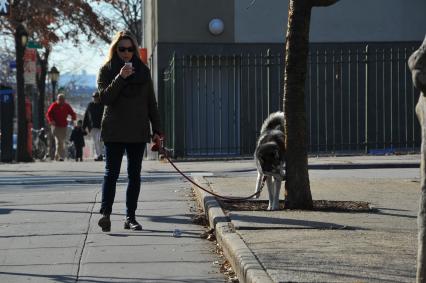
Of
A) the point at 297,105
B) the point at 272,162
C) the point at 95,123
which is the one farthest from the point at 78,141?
the point at 297,105

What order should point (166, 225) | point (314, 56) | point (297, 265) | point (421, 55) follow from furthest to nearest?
point (314, 56), point (166, 225), point (297, 265), point (421, 55)

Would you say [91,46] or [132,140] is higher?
[91,46]

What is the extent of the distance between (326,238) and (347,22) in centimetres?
1493

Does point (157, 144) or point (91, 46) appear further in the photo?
point (91, 46)

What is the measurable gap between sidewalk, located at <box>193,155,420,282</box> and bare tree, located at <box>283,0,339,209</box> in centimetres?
38

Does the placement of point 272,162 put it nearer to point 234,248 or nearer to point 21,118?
point 234,248

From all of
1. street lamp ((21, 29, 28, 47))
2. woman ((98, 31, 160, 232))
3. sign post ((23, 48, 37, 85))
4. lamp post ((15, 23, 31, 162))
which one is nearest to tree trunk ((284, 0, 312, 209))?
woman ((98, 31, 160, 232))

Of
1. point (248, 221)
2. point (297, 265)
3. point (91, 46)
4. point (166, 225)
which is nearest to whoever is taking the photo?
point (297, 265)

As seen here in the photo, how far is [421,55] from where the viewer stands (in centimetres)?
438

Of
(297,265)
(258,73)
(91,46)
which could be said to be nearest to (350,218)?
(297,265)

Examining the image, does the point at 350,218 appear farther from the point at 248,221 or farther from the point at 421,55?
the point at 421,55

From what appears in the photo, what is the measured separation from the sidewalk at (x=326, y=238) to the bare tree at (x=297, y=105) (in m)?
0.38

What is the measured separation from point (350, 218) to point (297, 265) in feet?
8.51

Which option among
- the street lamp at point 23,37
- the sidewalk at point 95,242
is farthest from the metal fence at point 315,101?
the sidewalk at point 95,242
